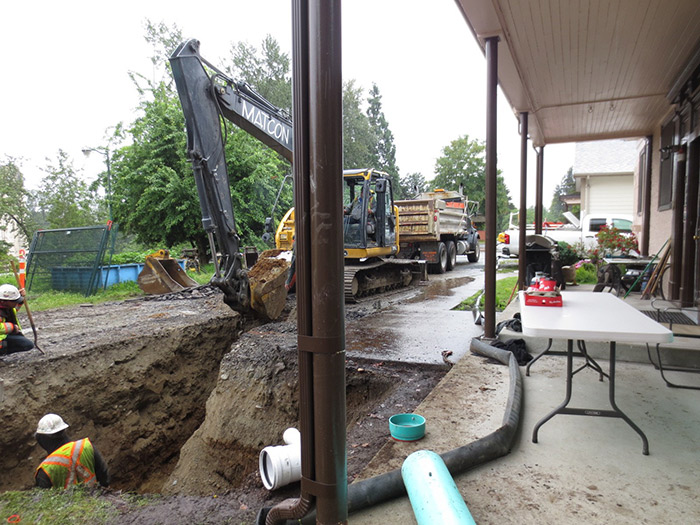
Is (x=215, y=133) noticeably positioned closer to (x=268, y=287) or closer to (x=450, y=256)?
(x=268, y=287)

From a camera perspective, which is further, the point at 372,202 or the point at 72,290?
the point at 72,290

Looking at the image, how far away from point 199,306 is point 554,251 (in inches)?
266

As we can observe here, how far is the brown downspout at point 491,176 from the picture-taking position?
450 centimetres

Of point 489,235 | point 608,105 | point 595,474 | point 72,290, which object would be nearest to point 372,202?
point 608,105

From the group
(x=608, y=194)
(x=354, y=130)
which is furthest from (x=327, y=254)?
(x=354, y=130)

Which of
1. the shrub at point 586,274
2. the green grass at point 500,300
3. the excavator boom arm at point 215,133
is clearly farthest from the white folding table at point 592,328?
the shrub at point 586,274

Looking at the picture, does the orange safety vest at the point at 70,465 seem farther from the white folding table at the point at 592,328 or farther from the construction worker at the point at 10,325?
the white folding table at the point at 592,328

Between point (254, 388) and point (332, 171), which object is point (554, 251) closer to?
point (254, 388)

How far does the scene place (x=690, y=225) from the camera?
5.64 metres

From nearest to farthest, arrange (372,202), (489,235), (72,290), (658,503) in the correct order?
(658,503), (489,235), (372,202), (72,290)

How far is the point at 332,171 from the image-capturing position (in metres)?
1.75

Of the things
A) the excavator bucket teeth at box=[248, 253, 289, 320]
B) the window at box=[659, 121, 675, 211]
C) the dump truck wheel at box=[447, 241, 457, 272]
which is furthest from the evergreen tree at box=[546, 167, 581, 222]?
the excavator bucket teeth at box=[248, 253, 289, 320]

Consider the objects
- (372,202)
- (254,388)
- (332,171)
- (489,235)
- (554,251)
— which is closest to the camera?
(332,171)

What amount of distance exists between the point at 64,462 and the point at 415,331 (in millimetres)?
4190
